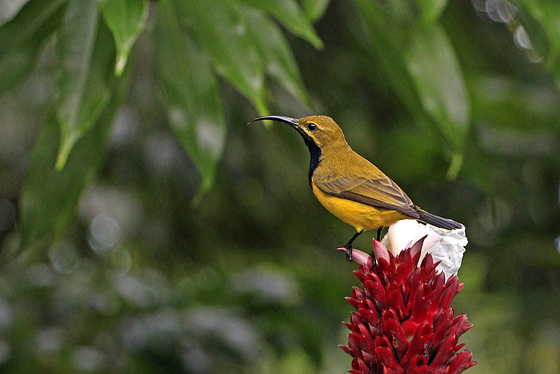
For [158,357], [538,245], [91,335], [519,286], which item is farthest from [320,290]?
[519,286]

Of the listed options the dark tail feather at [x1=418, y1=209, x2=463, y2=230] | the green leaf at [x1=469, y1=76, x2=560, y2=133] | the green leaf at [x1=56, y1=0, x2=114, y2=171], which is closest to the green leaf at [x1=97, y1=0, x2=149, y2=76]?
the green leaf at [x1=56, y1=0, x2=114, y2=171]

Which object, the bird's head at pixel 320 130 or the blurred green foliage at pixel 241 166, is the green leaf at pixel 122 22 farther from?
the bird's head at pixel 320 130

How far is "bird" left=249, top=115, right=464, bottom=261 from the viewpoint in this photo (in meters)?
0.59

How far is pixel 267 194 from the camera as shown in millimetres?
3240

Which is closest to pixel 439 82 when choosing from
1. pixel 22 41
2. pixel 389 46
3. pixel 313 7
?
pixel 389 46

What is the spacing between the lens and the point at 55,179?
1.26 m

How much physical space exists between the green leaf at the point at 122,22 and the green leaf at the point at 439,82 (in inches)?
19.7

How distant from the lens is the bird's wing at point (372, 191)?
59cm

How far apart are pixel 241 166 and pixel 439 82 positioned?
1790mm

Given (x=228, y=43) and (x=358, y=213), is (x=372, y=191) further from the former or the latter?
(x=228, y=43)

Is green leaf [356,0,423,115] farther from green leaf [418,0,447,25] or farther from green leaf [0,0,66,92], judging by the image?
green leaf [0,0,66,92]

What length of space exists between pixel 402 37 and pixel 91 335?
197 centimetres

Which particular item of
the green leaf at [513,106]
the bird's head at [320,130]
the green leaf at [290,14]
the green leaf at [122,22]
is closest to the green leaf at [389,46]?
the green leaf at [290,14]

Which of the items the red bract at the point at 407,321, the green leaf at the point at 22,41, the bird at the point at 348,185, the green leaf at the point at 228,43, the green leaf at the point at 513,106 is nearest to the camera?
the red bract at the point at 407,321
